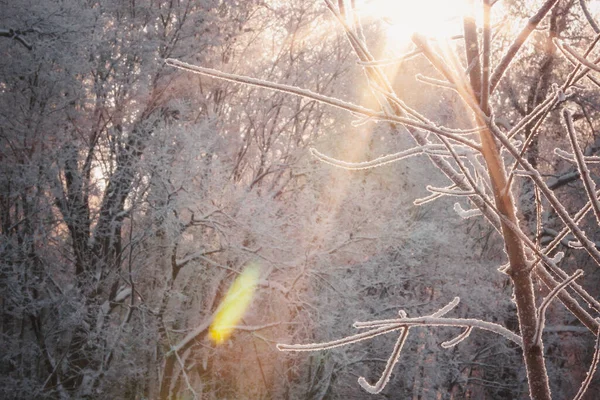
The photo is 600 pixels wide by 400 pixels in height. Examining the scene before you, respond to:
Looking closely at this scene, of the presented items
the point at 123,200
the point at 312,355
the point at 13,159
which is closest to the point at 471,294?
the point at 312,355

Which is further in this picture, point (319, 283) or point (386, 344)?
point (386, 344)

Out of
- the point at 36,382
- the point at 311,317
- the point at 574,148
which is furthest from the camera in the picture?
the point at 311,317

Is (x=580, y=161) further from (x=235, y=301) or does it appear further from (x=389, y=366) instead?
(x=235, y=301)

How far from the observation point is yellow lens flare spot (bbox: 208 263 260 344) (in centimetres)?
999

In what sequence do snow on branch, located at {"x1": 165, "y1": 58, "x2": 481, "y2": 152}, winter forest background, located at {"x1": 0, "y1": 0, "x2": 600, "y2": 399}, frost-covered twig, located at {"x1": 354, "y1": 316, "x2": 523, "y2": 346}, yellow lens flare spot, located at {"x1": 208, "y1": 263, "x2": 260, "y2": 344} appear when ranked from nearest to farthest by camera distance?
1. snow on branch, located at {"x1": 165, "y1": 58, "x2": 481, "y2": 152}
2. frost-covered twig, located at {"x1": 354, "y1": 316, "x2": 523, "y2": 346}
3. winter forest background, located at {"x1": 0, "y1": 0, "x2": 600, "y2": 399}
4. yellow lens flare spot, located at {"x1": 208, "y1": 263, "x2": 260, "y2": 344}

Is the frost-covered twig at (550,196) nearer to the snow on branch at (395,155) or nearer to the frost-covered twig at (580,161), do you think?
the frost-covered twig at (580,161)

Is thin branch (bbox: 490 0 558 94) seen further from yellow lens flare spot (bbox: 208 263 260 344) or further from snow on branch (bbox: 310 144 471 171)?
yellow lens flare spot (bbox: 208 263 260 344)

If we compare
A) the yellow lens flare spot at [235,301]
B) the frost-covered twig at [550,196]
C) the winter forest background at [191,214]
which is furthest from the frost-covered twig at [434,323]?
the yellow lens flare spot at [235,301]

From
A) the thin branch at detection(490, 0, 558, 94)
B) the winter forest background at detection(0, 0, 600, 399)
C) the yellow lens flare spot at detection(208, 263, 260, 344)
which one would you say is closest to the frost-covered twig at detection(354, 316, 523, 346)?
the thin branch at detection(490, 0, 558, 94)

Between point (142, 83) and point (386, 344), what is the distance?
772cm

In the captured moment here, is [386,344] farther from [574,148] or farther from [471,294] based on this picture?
[574,148]

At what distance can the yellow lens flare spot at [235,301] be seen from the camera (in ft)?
32.8

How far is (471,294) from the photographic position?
41.7 feet

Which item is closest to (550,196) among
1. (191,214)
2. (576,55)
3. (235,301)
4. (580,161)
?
(580,161)
